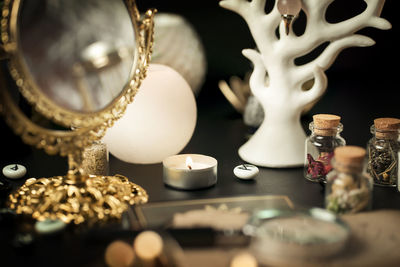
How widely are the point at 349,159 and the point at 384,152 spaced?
0.57 feet

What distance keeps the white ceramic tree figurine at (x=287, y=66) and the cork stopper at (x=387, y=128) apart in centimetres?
14

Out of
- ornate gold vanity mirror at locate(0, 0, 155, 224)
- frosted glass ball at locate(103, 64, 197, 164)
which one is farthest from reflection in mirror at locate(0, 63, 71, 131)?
frosted glass ball at locate(103, 64, 197, 164)

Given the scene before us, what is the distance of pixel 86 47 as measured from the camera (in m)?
0.78

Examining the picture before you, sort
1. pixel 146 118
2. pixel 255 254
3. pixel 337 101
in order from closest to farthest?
1. pixel 255 254
2. pixel 146 118
3. pixel 337 101

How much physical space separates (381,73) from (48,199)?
1.47 metres

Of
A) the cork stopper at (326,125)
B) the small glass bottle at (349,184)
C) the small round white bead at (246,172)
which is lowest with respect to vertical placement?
the small round white bead at (246,172)

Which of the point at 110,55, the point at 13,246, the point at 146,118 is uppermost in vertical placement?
the point at 110,55

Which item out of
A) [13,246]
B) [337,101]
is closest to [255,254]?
[13,246]

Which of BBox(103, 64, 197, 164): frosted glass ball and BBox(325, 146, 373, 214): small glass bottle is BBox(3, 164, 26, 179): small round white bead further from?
BBox(325, 146, 373, 214): small glass bottle

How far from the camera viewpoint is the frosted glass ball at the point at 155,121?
0.98m

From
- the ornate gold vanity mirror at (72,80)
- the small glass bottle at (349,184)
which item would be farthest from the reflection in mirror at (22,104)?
the small glass bottle at (349,184)

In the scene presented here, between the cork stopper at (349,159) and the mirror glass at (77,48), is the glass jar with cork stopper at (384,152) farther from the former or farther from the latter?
the mirror glass at (77,48)

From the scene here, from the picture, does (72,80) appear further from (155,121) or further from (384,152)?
(384,152)

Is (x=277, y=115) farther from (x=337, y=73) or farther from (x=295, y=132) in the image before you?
(x=337, y=73)
